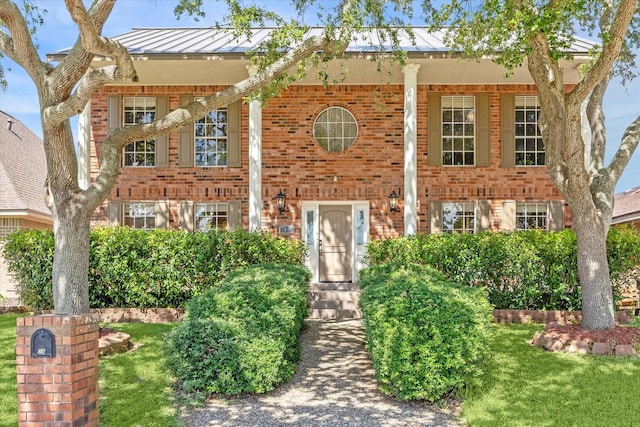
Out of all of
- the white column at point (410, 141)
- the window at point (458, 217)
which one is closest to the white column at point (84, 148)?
the white column at point (410, 141)

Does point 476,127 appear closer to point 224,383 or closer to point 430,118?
point 430,118

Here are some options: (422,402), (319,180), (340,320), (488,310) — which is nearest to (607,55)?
(488,310)

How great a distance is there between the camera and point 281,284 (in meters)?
6.62

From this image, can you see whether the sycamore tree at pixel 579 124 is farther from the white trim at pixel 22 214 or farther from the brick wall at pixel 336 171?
the white trim at pixel 22 214

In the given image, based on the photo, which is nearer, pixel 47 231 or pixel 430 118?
pixel 47 231

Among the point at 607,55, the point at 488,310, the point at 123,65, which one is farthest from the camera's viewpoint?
the point at 607,55

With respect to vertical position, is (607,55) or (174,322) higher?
(607,55)

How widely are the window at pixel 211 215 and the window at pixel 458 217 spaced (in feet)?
16.7

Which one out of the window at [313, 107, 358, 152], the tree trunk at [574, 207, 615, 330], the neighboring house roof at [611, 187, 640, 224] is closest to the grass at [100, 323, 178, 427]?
the tree trunk at [574, 207, 615, 330]

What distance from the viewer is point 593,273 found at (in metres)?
7.42

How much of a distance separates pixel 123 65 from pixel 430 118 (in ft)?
26.3

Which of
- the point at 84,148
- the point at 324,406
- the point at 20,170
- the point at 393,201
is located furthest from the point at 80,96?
the point at 20,170

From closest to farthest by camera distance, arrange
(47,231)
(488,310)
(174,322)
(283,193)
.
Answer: (488,310) < (174,322) < (47,231) < (283,193)

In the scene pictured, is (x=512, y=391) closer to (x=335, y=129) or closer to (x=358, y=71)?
(x=358, y=71)
